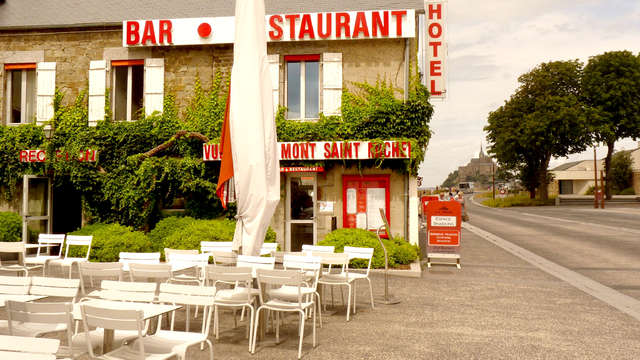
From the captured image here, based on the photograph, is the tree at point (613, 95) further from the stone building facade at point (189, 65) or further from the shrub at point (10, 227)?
the shrub at point (10, 227)

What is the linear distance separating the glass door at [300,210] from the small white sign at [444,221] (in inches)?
120

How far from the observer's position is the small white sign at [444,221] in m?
11.2

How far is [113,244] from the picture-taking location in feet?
34.7

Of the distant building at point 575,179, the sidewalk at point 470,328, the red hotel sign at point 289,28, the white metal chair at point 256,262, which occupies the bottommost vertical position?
the sidewalk at point 470,328

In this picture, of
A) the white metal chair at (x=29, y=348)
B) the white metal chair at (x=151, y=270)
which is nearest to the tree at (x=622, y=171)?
the white metal chair at (x=151, y=270)

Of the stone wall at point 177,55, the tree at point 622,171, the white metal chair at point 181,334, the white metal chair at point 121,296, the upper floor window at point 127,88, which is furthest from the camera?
the tree at point 622,171

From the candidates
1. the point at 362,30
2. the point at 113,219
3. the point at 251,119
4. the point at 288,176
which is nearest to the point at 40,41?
the point at 113,219

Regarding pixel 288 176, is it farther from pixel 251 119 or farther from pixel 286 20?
pixel 251 119

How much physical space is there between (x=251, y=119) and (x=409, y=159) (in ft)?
22.5

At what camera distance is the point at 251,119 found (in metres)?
5.25

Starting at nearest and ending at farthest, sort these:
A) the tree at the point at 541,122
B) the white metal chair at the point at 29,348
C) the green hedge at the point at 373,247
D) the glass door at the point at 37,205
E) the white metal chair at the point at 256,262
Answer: the white metal chair at the point at 29,348
the white metal chair at the point at 256,262
the green hedge at the point at 373,247
the glass door at the point at 37,205
the tree at the point at 541,122

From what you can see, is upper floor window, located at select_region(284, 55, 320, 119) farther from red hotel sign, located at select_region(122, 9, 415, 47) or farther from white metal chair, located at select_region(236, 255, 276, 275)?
white metal chair, located at select_region(236, 255, 276, 275)

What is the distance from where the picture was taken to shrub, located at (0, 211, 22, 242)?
11.6 m

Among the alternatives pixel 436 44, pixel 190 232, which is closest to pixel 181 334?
pixel 190 232
